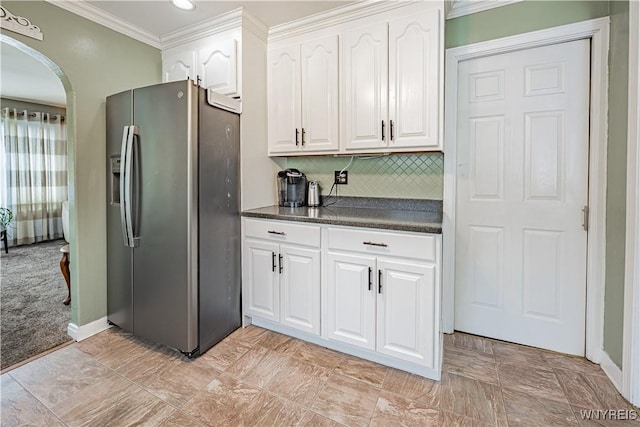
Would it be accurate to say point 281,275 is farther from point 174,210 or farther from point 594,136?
point 594,136

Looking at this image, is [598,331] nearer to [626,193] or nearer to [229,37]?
[626,193]

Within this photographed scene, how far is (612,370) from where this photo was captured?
1727 mm

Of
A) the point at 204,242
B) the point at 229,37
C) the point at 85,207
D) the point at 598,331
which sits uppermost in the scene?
the point at 229,37

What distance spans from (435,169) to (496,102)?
0.60 metres

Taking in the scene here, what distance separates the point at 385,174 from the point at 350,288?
3.40 feet

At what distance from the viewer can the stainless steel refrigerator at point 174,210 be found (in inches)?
75.7

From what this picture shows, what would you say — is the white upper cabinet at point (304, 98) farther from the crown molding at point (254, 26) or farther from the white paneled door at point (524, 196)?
the white paneled door at point (524, 196)

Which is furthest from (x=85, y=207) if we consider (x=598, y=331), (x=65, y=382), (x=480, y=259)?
(x=598, y=331)

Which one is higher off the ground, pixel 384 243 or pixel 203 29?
pixel 203 29

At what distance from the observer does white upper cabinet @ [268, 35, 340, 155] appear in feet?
7.51

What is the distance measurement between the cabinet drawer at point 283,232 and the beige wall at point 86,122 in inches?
45.5

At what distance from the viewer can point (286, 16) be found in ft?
7.51

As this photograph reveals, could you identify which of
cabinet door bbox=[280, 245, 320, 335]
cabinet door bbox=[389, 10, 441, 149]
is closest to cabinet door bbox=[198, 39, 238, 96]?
cabinet door bbox=[389, 10, 441, 149]

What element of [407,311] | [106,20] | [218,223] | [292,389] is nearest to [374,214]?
[407,311]
